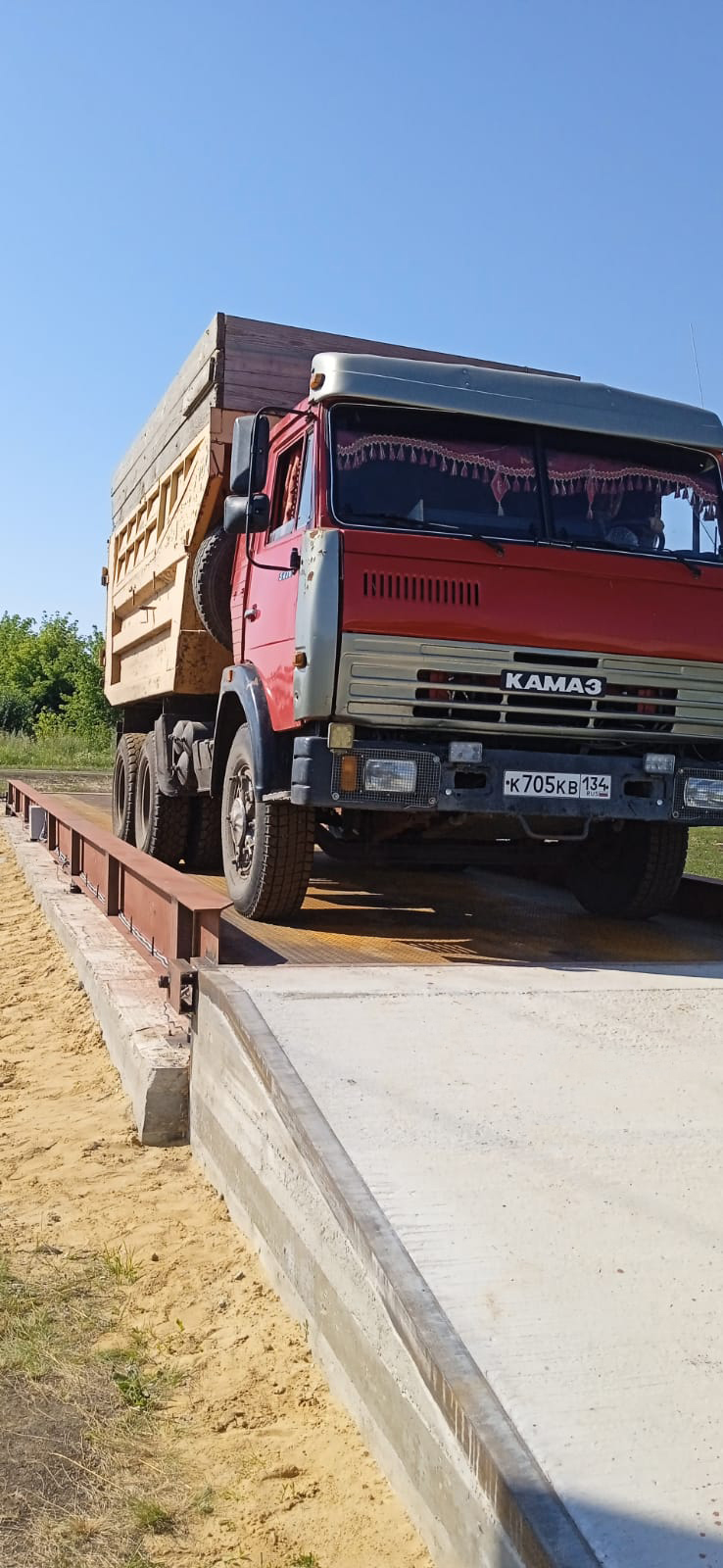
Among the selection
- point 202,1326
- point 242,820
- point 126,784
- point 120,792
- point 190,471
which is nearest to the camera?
point 202,1326

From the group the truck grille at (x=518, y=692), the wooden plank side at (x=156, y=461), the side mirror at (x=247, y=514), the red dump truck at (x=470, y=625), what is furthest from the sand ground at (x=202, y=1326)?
the wooden plank side at (x=156, y=461)

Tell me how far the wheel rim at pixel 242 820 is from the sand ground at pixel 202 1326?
1.09m

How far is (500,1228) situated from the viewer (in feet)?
9.13

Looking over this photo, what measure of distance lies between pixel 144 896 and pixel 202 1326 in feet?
9.83

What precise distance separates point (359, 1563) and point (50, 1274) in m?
1.48

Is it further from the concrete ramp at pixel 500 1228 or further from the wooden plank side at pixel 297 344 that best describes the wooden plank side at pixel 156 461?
the concrete ramp at pixel 500 1228

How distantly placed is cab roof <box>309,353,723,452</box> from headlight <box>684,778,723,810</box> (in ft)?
5.26

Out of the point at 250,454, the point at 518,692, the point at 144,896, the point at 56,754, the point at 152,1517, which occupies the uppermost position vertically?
the point at 250,454

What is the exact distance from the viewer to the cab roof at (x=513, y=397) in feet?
18.4

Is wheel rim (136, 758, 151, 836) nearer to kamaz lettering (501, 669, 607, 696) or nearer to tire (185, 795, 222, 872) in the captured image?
tire (185, 795, 222, 872)

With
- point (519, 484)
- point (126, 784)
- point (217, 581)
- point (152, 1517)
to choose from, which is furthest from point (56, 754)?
point (152, 1517)

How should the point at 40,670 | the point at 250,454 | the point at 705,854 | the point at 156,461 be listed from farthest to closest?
the point at 40,670, the point at 705,854, the point at 156,461, the point at 250,454

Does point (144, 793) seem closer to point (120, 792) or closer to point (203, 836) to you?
point (203, 836)

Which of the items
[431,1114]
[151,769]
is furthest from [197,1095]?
[151,769]
